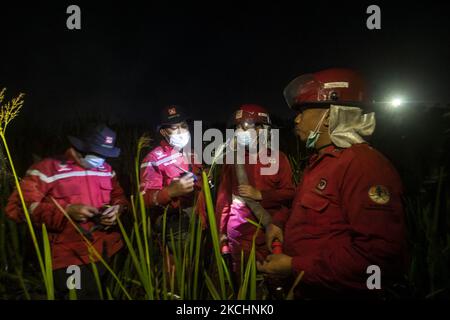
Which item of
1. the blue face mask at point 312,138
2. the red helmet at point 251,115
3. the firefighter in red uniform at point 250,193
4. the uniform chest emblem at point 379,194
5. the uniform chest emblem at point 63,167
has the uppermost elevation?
the red helmet at point 251,115

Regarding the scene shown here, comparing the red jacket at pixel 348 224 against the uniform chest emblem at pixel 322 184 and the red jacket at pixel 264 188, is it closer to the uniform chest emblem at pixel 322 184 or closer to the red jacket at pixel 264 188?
the uniform chest emblem at pixel 322 184

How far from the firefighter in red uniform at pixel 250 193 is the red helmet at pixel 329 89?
1.12 metres

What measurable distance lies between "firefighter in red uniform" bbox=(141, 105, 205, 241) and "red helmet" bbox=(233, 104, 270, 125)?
74cm

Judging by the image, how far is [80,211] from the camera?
8.71 feet

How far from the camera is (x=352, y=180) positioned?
6.33 ft

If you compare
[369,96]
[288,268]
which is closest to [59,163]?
[288,268]

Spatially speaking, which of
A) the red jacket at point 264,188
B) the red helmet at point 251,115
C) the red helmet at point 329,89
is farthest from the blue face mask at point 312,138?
the red helmet at point 251,115

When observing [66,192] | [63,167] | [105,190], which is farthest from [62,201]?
[105,190]

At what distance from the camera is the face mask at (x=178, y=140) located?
13.9 feet

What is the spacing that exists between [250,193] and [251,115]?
126cm

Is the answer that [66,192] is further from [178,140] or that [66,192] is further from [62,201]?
[178,140]
